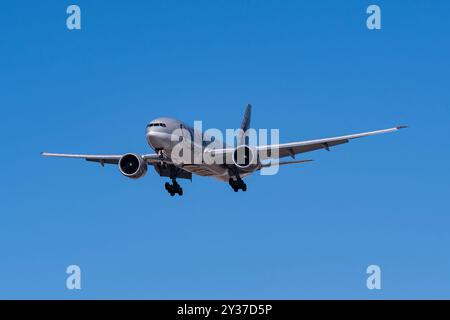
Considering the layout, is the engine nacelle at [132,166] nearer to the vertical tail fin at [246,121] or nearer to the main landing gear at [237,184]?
the main landing gear at [237,184]

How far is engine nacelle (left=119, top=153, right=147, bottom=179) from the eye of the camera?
59.7m

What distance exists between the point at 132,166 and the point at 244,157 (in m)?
8.22

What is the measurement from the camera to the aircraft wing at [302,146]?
56.4 meters

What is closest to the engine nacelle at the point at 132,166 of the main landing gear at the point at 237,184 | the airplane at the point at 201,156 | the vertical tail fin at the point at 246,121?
the airplane at the point at 201,156

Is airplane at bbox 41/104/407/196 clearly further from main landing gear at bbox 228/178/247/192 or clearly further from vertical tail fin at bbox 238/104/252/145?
vertical tail fin at bbox 238/104/252/145

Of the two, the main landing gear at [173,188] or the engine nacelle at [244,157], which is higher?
the engine nacelle at [244,157]

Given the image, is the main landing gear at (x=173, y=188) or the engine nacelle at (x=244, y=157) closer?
the engine nacelle at (x=244, y=157)

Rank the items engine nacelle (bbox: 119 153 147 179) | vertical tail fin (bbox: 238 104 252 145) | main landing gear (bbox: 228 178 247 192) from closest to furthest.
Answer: engine nacelle (bbox: 119 153 147 179) < main landing gear (bbox: 228 178 247 192) < vertical tail fin (bbox: 238 104 252 145)

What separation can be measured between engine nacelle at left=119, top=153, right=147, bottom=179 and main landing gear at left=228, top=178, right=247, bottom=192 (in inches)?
261

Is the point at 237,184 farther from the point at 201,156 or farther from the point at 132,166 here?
the point at 132,166

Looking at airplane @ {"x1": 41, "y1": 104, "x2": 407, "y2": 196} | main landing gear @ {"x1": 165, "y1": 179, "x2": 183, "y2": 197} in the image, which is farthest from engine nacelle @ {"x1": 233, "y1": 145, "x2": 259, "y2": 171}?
main landing gear @ {"x1": 165, "y1": 179, "x2": 183, "y2": 197}

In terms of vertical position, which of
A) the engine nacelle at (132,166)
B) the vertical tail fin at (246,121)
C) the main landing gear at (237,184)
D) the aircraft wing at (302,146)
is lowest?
the main landing gear at (237,184)
